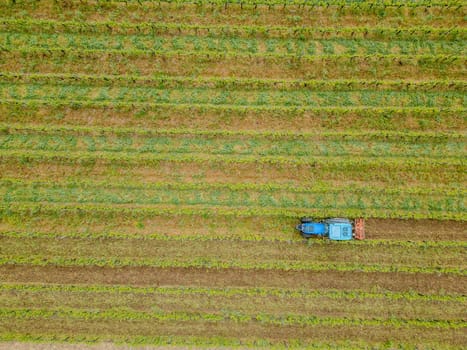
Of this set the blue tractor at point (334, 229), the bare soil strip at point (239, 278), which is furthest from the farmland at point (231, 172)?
the blue tractor at point (334, 229)

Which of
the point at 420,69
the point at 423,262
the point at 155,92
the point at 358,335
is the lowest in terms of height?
the point at 358,335

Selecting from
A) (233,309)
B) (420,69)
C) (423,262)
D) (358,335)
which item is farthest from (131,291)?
(420,69)

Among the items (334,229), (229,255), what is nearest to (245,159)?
(229,255)

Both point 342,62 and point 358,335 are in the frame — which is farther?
point 342,62

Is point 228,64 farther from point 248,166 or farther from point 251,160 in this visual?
point 248,166

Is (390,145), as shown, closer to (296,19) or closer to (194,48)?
(296,19)

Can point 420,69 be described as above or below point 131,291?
above

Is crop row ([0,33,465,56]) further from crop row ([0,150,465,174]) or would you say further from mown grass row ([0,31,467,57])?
crop row ([0,150,465,174])
